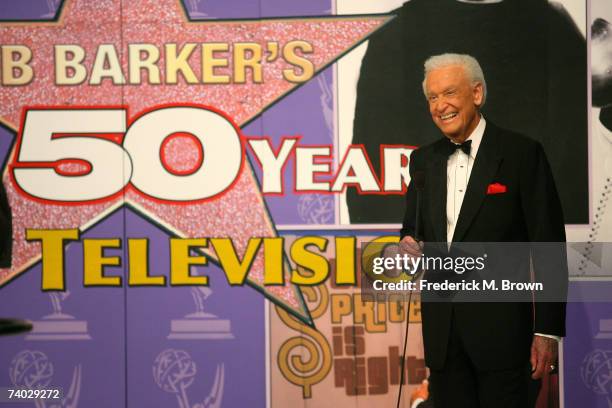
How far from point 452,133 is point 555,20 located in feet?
2.87

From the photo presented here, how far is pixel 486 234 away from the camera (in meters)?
2.71

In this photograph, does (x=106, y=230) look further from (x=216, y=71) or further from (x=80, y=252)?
(x=216, y=71)

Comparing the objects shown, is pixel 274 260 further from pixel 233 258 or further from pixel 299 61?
pixel 299 61

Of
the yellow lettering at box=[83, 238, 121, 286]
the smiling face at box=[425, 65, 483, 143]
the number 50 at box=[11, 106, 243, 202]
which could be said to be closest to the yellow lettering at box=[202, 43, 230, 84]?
the number 50 at box=[11, 106, 243, 202]

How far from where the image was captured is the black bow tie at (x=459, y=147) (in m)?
2.82

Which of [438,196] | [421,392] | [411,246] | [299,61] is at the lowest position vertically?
[421,392]

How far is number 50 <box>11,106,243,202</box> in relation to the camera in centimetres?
337

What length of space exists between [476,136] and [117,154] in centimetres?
176

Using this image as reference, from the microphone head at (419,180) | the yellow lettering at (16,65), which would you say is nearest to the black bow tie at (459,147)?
the microphone head at (419,180)

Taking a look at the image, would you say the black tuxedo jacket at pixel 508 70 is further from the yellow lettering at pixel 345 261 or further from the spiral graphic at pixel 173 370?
the spiral graphic at pixel 173 370

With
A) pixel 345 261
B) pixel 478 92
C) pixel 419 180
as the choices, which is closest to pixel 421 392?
pixel 345 261

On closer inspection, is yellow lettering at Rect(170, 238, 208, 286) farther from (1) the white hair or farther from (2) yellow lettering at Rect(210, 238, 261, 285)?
(1) the white hair

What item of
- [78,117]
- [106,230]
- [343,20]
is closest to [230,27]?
[343,20]

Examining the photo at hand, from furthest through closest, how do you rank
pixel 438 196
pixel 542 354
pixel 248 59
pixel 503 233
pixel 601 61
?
pixel 248 59, pixel 601 61, pixel 438 196, pixel 503 233, pixel 542 354
